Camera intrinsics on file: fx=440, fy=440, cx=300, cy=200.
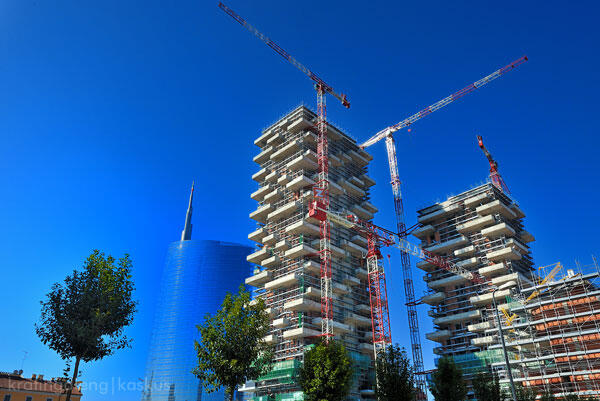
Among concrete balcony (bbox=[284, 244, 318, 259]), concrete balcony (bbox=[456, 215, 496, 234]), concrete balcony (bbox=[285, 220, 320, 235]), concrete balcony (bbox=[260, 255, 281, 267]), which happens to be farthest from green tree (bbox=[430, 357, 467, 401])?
concrete balcony (bbox=[456, 215, 496, 234])

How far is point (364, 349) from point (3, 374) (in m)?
64.4

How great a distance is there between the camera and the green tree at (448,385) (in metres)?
56.3

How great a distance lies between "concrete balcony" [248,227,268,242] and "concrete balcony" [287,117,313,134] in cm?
2426

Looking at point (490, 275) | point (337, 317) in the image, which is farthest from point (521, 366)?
point (337, 317)

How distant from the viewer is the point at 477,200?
10025cm

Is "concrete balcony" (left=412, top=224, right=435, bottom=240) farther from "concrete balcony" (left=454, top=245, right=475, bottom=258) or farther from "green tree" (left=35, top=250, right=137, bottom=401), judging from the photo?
"green tree" (left=35, top=250, right=137, bottom=401)

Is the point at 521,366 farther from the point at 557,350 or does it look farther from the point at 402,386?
the point at 402,386

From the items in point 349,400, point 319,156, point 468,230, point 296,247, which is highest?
point 319,156

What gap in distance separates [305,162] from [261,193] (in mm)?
15189

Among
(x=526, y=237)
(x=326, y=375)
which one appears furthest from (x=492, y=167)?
(x=326, y=375)

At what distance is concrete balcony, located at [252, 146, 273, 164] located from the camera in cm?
10735

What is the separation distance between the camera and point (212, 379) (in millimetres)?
49719

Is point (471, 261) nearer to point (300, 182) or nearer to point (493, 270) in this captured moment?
point (493, 270)

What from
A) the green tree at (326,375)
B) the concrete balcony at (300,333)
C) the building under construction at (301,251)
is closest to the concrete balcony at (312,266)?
the building under construction at (301,251)
